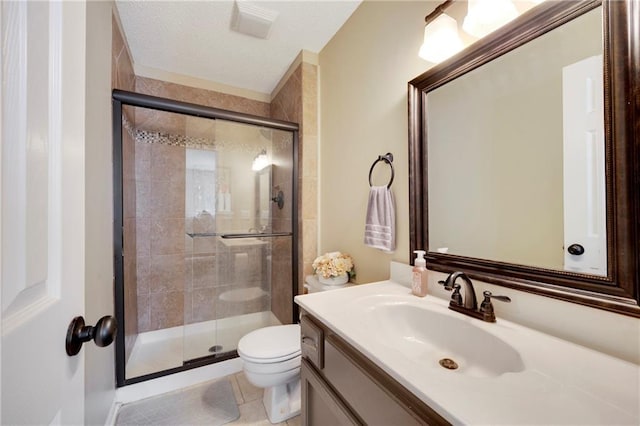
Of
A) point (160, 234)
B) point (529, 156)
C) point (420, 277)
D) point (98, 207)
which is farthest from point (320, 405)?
point (160, 234)

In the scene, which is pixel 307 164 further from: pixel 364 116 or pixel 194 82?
pixel 194 82

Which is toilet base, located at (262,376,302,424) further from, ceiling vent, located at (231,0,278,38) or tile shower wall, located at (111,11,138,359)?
ceiling vent, located at (231,0,278,38)

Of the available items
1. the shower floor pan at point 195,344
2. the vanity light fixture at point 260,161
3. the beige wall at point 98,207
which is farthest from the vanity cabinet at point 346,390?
the vanity light fixture at point 260,161

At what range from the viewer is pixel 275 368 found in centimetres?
136

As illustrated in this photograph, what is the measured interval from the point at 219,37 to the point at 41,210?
1.94 meters

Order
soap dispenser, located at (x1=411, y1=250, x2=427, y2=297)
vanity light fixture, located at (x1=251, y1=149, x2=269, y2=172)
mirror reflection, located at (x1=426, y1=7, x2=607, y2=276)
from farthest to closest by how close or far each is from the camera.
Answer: vanity light fixture, located at (x1=251, y1=149, x2=269, y2=172)
soap dispenser, located at (x1=411, y1=250, x2=427, y2=297)
mirror reflection, located at (x1=426, y1=7, x2=607, y2=276)

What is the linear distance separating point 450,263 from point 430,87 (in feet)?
2.48

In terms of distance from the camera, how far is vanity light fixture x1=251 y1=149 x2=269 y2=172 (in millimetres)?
2100

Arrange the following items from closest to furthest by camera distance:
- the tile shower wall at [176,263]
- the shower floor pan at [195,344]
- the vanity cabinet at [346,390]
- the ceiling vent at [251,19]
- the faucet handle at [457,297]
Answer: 1. the vanity cabinet at [346,390]
2. the faucet handle at [457,297]
3. the ceiling vent at [251,19]
4. the shower floor pan at [195,344]
5. the tile shower wall at [176,263]

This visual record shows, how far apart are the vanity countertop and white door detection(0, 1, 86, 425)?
61 cm

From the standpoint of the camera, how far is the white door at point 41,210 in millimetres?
309

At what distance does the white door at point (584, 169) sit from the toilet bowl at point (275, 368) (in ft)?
4.28

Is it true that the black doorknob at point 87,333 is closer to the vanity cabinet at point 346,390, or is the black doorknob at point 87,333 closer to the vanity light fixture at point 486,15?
the vanity cabinet at point 346,390

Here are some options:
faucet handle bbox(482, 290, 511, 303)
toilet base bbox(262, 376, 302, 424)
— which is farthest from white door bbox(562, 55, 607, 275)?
toilet base bbox(262, 376, 302, 424)
